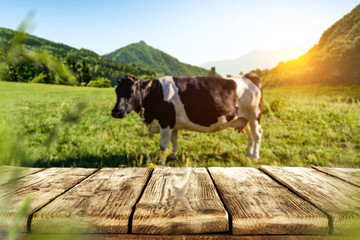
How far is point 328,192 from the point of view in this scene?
3.92 feet

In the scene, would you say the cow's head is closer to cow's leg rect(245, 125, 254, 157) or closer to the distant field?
the distant field

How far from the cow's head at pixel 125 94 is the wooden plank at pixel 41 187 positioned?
2.54 m

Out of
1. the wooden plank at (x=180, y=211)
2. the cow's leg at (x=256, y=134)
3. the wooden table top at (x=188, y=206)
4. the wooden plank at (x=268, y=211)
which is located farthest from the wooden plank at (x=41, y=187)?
the cow's leg at (x=256, y=134)

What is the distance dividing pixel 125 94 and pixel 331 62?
2731 cm

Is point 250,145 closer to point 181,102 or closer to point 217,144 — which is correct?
point 217,144

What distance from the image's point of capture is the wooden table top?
3.01 ft

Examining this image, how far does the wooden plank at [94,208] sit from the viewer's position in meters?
0.91

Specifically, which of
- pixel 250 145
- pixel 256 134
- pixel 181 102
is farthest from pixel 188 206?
pixel 250 145

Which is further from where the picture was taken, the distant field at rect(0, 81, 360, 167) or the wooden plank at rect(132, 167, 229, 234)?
the distant field at rect(0, 81, 360, 167)

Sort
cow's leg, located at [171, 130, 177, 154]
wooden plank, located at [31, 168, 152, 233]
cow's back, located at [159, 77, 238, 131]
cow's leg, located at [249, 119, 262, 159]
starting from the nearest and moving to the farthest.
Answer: wooden plank, located at [31, 168, 152, 233] < cow's back, located at [159, 77, 238, 131] < cow's leg, located at [249, 119, 262, 159] < cow's leg, located at [171, 130, 177, 154]

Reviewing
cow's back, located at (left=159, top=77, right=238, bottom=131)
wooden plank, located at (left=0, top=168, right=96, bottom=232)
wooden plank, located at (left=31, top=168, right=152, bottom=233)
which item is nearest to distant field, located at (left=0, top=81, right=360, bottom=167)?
cow's back, located at (left=159, top=77, right=238, bottom=131)

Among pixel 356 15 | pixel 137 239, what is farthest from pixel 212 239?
pixel 356 15

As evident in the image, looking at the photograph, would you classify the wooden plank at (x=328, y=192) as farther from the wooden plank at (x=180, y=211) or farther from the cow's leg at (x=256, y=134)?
the cow's leg at (x=256, y=134)

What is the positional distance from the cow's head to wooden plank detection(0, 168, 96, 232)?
99.8 inches
